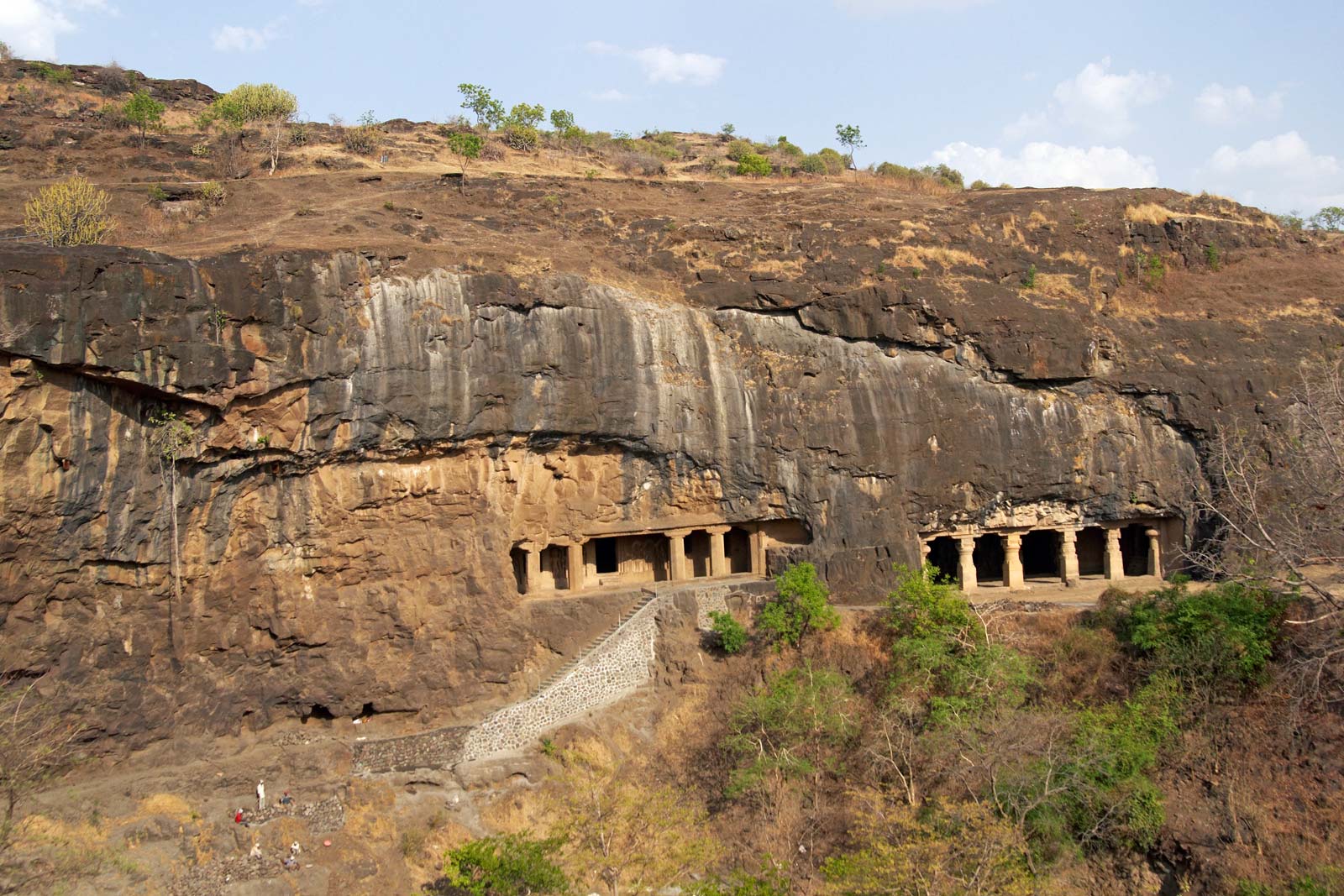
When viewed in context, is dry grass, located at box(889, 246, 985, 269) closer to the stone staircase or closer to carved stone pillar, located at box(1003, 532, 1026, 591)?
carved stone pillar, located at box(1003, 532, 1026, 591)

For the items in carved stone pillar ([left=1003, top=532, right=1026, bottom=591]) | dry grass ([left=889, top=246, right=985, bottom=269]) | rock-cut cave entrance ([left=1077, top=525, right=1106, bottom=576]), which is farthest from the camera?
rock-cut cave entrance ([left=1077, top=525, right=1106, bottom=576])

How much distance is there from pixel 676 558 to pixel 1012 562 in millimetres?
8279

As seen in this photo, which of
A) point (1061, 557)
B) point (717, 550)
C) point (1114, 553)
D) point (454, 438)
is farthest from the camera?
point (1114, 553)

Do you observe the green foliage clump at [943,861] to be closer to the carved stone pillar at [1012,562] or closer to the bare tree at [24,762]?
the carved stone pillar at [1012,562]

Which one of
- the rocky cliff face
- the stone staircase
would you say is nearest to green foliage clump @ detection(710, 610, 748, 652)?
the stone staircase

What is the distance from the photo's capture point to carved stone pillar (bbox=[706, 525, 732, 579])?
24.7 m

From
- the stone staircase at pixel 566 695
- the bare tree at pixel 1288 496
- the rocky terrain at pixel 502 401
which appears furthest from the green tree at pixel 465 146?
the bare tree at pixel 1288 496

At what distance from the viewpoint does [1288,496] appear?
22.5 metres

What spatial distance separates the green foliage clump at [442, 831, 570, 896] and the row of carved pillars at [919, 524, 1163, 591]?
39.7 ft

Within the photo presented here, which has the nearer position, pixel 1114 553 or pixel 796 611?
pixel 796 611

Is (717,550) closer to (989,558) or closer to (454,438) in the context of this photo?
(454,438)

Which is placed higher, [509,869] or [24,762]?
[24,762]

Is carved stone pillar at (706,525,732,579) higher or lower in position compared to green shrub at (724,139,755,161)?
lower

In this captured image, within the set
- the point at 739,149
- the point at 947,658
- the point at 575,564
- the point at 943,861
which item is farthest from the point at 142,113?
the point at 943,861
